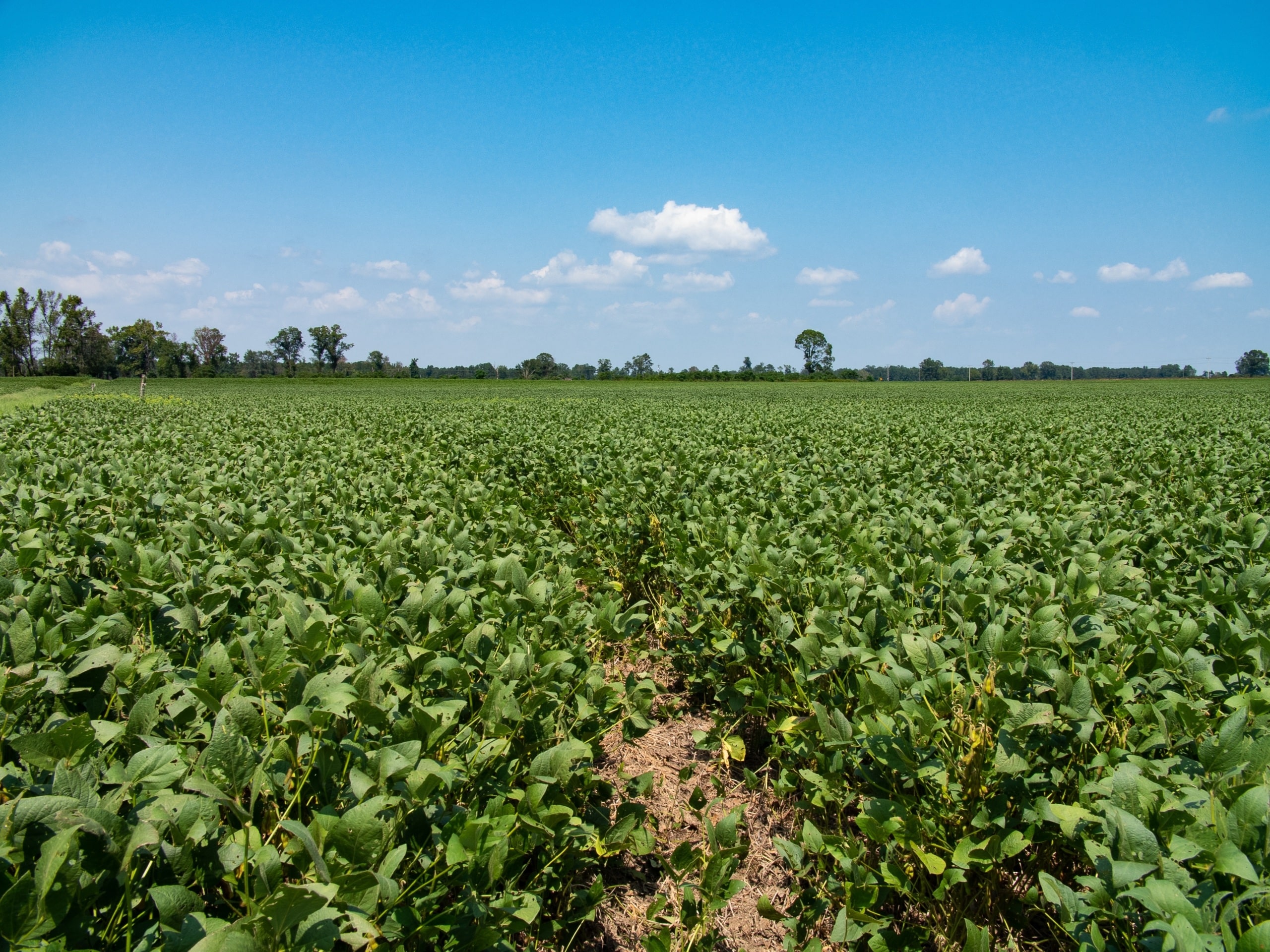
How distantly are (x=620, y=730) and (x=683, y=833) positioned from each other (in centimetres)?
80

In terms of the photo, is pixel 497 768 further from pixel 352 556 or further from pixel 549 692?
pixel 352 556

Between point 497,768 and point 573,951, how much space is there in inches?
38.5

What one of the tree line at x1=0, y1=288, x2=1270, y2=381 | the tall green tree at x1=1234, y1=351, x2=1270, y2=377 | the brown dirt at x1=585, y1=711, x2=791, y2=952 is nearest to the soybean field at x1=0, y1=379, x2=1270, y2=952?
the brown dirt at x1=585, y1=711, x2=791, y2=952

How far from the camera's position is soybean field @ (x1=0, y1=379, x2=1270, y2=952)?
1442 millimetres

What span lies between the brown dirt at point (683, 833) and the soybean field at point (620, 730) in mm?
28

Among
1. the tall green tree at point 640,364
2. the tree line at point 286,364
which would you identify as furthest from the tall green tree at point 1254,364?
the tall green tree at point 640,364

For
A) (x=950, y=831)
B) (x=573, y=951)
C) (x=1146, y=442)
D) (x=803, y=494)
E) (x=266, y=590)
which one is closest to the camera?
(x=950, y=831)

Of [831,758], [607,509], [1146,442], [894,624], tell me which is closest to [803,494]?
[607,509]

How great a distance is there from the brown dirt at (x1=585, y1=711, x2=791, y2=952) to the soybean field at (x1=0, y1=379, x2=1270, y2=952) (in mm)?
28

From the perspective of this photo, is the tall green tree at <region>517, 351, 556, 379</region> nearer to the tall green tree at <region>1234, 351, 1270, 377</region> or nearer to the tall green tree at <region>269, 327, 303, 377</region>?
the tall green tree at <region>269, 327, 303, 377</region>

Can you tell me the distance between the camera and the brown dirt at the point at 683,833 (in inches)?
101

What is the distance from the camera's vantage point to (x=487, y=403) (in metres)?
26.8

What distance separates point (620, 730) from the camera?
12.6ft

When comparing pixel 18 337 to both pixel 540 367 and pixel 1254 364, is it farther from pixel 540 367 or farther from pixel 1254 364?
pixel 1254 364
